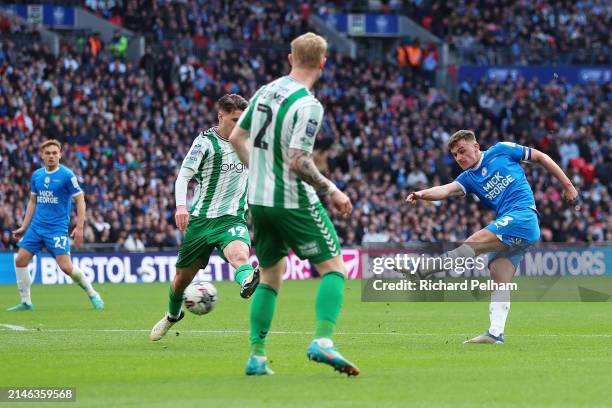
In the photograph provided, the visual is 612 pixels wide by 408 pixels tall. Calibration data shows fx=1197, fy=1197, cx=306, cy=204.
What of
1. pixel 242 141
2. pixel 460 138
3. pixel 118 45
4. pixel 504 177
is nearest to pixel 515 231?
pixel 504 177

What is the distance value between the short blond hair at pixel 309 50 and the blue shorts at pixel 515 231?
14.8ft

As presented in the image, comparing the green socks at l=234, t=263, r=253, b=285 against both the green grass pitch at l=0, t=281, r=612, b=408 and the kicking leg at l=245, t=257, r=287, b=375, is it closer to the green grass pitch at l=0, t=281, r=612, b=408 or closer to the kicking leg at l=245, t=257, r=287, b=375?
the green grass pitch at l=0, t=281, r=612, b=408

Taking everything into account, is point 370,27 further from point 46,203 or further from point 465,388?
point 465,388

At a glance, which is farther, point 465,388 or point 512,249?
point 512,249

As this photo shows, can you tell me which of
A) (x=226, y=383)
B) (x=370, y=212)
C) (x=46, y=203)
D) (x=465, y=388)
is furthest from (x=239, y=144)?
(x=370, y=212)

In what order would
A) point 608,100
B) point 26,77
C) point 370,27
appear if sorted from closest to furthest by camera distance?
point 26,77
point 608,100
point 370,27

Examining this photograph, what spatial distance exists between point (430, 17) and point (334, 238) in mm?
40892

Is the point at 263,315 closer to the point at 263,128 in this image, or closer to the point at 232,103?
the point at 263,128

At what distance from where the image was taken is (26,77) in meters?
34.2

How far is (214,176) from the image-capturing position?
12695mm

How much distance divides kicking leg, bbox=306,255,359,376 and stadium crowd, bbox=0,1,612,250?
2141 cm

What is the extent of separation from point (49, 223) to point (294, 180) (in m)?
10.4

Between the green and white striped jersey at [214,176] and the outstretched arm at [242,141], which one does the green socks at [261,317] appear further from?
the green and white striped jersey at [214,176]

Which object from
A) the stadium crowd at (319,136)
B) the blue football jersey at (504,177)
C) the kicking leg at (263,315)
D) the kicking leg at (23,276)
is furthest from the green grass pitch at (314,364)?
the stadium crowd at (319,136)
